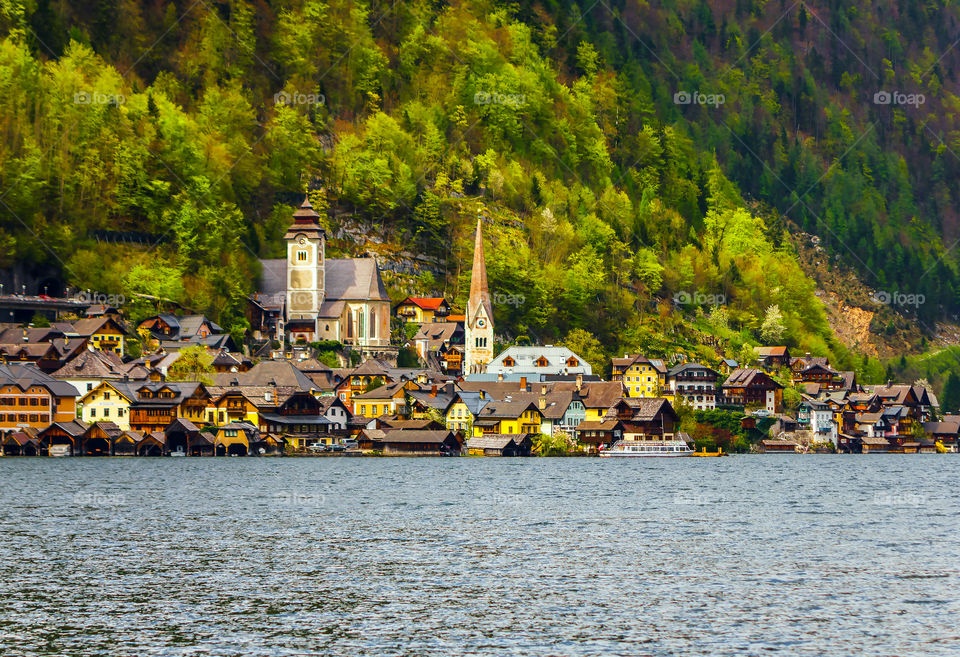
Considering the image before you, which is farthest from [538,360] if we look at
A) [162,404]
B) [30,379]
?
[30,379]

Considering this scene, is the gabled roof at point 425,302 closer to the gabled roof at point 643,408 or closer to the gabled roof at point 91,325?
the gabled roof at point 643,408

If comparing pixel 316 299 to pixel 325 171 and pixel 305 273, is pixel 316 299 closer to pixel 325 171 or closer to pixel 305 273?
pixel 305 273

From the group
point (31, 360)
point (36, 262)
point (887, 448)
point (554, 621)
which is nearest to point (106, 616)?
point (554, 621)

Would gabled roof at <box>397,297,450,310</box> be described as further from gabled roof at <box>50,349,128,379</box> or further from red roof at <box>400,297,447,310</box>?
gabled roof at <box>50,349,128,379</box>

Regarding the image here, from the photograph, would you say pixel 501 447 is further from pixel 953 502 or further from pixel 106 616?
pixel 106 616

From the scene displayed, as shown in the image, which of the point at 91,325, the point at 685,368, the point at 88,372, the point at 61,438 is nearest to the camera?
the point at 61,438
